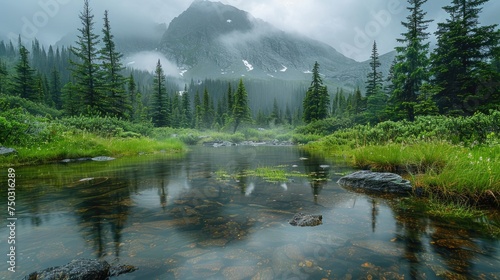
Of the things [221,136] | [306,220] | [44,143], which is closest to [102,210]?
[306,220]

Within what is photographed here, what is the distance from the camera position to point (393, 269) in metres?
2.98

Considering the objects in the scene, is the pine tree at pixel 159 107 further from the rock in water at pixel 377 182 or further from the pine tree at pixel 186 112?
the rock in water at pixel 377 182

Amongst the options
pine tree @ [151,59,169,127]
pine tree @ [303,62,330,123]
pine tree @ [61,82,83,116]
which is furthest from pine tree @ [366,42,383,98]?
pine tree @ [61,82,83,116]

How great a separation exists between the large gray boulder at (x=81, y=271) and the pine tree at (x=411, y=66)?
28.4 metres

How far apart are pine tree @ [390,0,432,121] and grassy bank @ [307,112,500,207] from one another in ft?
48.7

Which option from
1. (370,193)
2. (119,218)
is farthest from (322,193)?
(119,218)

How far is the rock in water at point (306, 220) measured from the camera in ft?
14.6

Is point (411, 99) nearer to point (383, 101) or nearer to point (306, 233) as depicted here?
point (383, 101)

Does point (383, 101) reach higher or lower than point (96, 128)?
higher

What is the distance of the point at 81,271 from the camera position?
8.87ft

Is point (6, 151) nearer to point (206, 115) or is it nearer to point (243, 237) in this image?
point (243, 237)

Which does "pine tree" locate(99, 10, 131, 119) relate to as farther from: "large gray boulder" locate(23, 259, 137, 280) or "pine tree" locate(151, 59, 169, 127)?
"large gray boulder" locate(23, 259, 137, 280)

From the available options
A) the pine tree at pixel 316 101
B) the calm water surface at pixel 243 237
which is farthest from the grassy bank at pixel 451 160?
the pine tree at pixel 316 101

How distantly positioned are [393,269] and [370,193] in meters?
3.93
